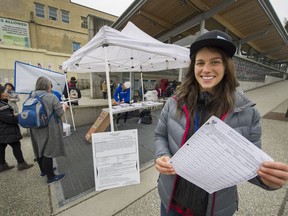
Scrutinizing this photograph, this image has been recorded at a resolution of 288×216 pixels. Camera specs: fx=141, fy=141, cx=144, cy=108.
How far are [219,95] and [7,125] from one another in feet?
11.6

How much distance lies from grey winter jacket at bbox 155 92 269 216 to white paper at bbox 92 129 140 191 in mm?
1071

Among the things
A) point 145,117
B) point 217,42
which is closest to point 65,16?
point 145,117

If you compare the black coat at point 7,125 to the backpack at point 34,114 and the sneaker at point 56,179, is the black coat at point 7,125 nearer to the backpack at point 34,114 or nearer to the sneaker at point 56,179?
the backpack at point 34,114

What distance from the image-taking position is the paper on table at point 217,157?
705 mm

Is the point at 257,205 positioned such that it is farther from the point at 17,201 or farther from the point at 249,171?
the point at 17,201

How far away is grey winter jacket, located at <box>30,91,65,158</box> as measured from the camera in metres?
2.35

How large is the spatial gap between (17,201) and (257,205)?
3.66 m

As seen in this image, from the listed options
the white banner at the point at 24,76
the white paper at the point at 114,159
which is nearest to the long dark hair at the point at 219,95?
the white paper at the point at 114,159

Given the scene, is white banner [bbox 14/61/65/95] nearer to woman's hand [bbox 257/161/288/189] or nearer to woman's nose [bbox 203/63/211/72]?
woman's nose [bbox 203/63/211/72]

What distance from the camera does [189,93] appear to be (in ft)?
3.68

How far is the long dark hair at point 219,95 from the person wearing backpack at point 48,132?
7.20ft

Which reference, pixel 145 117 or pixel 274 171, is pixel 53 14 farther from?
pixel 274 171

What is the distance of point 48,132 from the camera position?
2398 mm

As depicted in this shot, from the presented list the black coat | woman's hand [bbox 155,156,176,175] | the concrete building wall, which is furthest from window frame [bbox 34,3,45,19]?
woman's hand [bbox 155,156,176,175]
